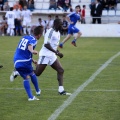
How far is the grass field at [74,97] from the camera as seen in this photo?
404 inches

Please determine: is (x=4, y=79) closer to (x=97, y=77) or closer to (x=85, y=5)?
(x=97, y=77)

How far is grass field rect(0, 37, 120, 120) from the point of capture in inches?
404

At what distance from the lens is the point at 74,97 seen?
12.2 metres

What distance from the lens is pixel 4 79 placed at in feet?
50.3

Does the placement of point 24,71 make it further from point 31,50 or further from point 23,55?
point 31,50

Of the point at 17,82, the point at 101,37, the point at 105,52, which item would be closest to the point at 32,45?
the point at 17,82

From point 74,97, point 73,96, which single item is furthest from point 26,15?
point 74,97

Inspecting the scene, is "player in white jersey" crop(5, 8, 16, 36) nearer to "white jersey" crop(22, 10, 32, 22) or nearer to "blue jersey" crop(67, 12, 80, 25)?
"white jersey" crop(22, 10, 32, 22)

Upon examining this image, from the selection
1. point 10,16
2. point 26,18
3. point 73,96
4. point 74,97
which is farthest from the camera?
point 26,18

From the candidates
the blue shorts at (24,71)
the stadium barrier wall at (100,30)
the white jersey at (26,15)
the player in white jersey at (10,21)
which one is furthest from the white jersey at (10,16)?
the blue shorts at (24,71)

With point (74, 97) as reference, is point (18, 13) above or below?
below

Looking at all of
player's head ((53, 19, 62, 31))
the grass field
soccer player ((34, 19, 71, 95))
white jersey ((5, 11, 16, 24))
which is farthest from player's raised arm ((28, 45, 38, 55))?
white jersey ((5, 11, 16, 24))

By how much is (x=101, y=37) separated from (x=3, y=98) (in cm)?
2285

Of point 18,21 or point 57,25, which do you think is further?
point 18,21
